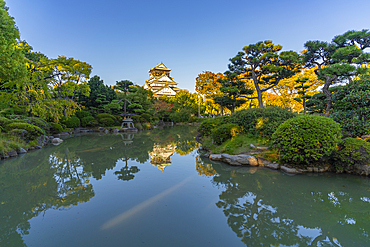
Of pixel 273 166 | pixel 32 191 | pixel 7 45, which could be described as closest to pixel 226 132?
pixel 273 166

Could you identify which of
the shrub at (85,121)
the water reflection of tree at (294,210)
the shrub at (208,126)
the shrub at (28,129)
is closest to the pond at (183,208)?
the water reflection of tree at (294,210)

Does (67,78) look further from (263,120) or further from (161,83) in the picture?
(161,83)

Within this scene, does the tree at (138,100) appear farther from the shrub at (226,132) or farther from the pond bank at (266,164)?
the pond bank at (266,164)

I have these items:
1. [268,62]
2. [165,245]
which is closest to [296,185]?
[165,245]

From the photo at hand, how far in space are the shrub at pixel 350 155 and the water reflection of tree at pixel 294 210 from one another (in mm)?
427

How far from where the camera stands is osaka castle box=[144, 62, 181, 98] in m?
43.0

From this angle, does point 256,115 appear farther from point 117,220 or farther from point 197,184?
point 117,220

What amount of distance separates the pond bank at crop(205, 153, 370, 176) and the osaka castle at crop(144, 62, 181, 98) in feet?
119

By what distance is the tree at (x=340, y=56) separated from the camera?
7.00 meters

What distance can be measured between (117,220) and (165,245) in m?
0.95

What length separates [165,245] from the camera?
7.11 feet

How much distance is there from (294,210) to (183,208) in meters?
1.85

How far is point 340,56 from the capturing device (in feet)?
26.3

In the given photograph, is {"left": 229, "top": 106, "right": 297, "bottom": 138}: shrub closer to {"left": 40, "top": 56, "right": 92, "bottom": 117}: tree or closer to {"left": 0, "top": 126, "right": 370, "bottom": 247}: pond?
{"left": 0, "top": 126, "right": 370, "bottom": 247}: pond
